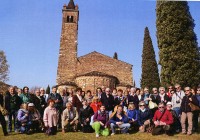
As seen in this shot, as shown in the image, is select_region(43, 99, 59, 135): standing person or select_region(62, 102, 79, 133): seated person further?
select_region(62, 102, 79, 133): seated person

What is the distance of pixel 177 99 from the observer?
13023 millimetres

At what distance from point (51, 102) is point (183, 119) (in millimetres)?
5937

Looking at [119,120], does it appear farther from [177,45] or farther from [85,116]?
[177,45]

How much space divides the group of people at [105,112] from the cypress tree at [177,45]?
14.7 feet

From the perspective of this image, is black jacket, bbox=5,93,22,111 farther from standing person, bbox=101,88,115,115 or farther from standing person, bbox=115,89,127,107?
standing person, bbox=115,89,127,107

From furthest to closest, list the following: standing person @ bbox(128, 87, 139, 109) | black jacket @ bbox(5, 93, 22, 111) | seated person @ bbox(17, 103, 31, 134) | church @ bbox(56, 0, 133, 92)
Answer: church @ bbox(56, 0, 133, 92)
standing person @ bbox(128, 87, 139, 109)
black jacket @ bbox(5, 93, 22, 111)
seated person @ bbox(17, 103, 31, 134)

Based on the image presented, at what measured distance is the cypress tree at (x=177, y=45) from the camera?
17859mm

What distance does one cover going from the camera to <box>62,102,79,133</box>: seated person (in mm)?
12945

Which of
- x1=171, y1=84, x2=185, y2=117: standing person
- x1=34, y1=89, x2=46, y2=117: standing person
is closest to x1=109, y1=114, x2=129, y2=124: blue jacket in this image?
x1=171, y1=84, x2=185, y2=117: standing person

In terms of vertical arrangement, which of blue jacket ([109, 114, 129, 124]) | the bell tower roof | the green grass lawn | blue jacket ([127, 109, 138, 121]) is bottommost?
the green grass lawn

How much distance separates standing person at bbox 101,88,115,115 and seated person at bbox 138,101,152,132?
4.47ft

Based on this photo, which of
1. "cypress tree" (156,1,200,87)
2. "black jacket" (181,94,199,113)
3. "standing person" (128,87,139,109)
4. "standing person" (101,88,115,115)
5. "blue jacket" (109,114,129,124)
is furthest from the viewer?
"cypress tree" (156,1,200,87)

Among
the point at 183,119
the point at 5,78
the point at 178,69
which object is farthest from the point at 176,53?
the point at 5,78

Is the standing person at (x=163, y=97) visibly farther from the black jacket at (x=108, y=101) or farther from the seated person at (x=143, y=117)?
the black jacket at (x=108, y=101)
